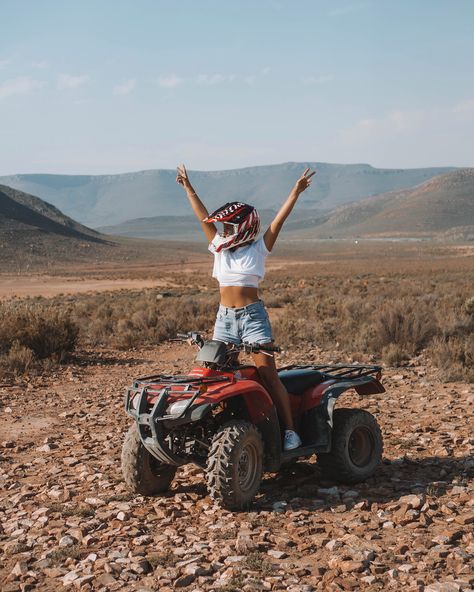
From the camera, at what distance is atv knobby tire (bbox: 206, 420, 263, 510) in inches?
214

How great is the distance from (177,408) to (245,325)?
2.95 feet

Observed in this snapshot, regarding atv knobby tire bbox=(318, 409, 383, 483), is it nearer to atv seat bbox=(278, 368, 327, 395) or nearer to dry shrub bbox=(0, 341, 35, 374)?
atv seat bbox=(278, 368, 327, 395)

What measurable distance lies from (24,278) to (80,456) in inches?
2195

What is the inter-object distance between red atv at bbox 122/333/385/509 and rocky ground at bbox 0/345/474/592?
212mm

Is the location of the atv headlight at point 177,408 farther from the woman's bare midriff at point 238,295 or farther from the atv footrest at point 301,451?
the atv footrest at point 301,451

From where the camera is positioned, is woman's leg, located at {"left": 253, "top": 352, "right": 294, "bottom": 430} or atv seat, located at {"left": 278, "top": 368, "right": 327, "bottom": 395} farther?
atv seat, located at {"left": 278, "top": 368, "right": 327, "bottom": 395}

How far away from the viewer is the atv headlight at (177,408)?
5402mm

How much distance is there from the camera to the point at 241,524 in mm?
5320

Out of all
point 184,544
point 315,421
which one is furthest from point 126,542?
point 315,421

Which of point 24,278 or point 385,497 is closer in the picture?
point 385,497

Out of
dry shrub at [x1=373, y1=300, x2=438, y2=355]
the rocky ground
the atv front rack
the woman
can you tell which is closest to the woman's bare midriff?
the woman

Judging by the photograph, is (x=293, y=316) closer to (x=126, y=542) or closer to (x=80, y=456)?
(x=80, y=456)

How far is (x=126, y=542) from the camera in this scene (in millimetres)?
5117

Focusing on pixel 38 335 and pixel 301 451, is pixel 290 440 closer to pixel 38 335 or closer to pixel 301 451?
pixel 301 451
